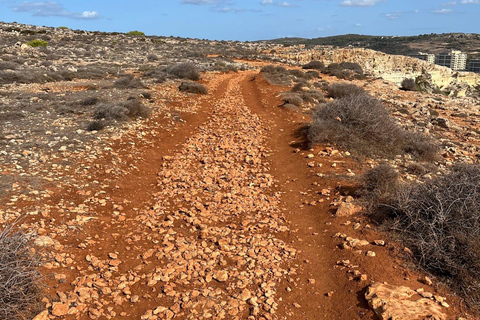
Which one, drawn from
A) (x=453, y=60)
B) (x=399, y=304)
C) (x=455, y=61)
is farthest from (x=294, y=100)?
(x=455, y=61)

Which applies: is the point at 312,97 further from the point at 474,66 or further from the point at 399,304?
the point at 474,66

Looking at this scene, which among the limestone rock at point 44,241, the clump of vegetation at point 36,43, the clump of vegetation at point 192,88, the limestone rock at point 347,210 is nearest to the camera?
the limestone rock at point 44,241

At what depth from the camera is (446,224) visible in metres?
4.39

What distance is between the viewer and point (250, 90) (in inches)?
736

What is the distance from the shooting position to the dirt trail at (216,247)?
3988 mm

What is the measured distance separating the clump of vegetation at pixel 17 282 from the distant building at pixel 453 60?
6983cm

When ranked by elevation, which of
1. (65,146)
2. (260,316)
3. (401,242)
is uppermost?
(65,146)

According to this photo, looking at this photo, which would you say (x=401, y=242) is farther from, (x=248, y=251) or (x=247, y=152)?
(x=247, y=152)

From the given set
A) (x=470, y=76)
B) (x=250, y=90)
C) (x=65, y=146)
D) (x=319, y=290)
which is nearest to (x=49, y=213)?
(x=65, y=146)

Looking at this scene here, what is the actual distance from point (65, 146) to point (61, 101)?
5.82 m

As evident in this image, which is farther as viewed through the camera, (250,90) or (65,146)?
(250,90)

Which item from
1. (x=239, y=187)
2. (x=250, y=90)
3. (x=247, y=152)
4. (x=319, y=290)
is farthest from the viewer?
(x=250, y=90)

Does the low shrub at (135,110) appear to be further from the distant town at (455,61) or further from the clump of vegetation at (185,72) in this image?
the distant town at (455,61)

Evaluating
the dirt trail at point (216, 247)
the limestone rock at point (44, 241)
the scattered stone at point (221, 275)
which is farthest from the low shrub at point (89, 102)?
the scattered stone at point (221, 275)
